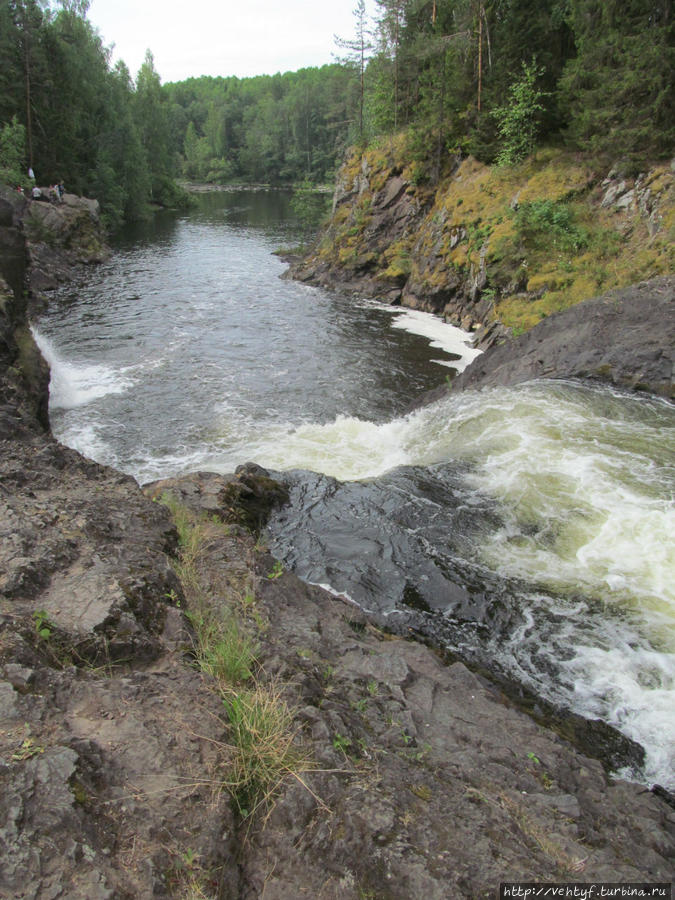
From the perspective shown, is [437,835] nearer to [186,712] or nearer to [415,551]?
[186,712]

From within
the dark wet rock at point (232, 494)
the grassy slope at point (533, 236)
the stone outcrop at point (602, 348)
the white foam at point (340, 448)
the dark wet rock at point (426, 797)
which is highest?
the grassy slope at point (533, 236)

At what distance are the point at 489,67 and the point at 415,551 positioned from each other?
1044 inches

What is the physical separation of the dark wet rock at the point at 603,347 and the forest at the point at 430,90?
7.29 m

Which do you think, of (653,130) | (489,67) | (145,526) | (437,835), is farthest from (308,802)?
(489,67)

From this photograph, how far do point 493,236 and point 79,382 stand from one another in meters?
15.9

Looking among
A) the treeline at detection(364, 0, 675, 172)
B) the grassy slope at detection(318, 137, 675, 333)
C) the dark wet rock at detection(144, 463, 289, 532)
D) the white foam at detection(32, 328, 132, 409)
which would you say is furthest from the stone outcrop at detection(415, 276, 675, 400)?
the white foam at detection(32, 328, 132, 409)

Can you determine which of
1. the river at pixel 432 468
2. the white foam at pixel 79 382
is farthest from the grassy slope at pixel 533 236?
the white foam at pixel 79 382

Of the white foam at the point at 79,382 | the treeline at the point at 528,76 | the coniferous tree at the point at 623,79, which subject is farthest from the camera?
the treeline at the point at 528,76

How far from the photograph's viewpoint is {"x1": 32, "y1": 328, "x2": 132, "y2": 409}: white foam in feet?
49.6

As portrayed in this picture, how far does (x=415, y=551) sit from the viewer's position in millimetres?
7676

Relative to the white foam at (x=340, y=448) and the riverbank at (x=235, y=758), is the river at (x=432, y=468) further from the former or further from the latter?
the riverbank at (x=235, y=758)

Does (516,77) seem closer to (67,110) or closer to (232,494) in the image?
(232,494)

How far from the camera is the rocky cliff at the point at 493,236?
54.4 feet

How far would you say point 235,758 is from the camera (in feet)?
10.1
